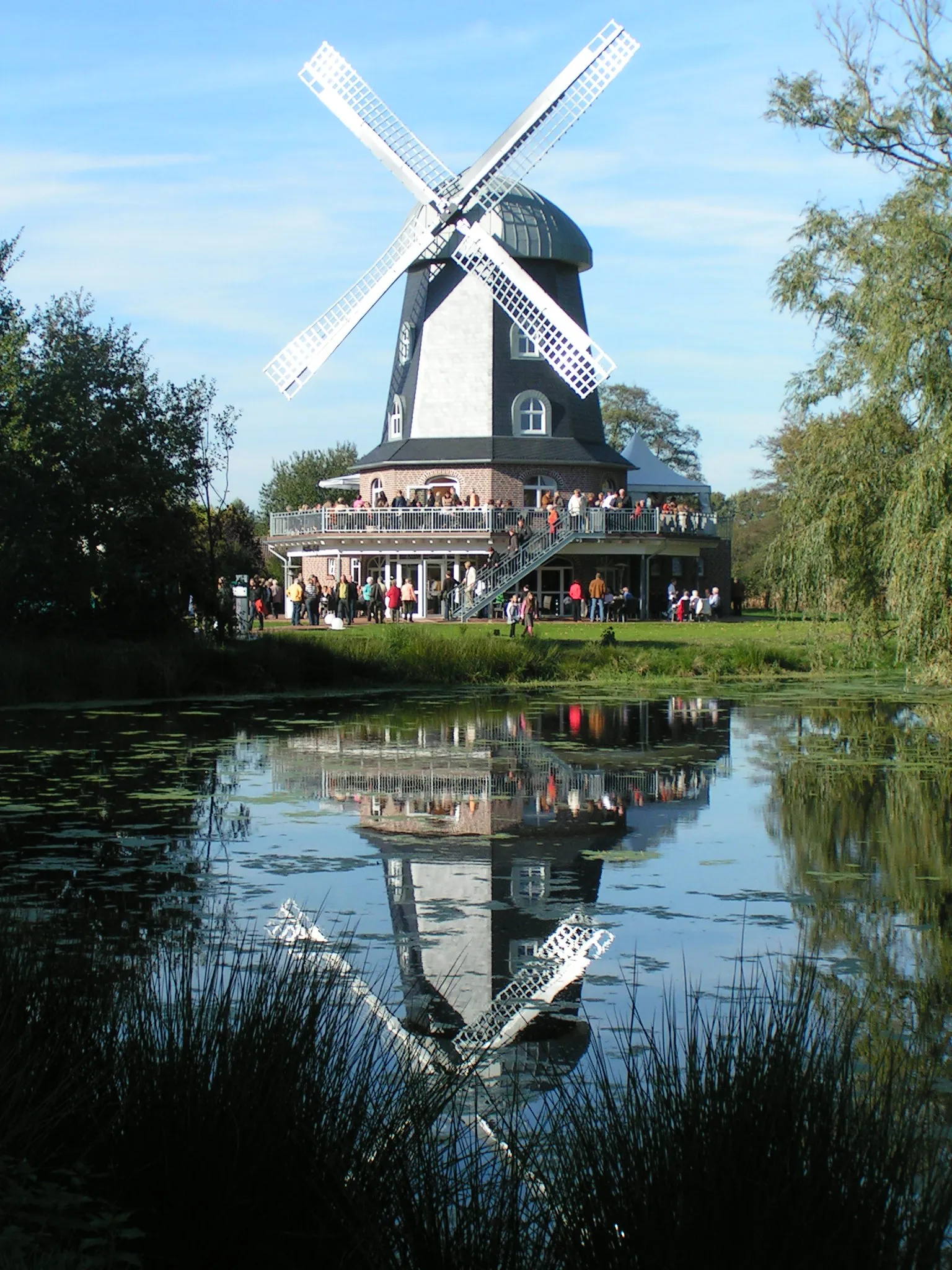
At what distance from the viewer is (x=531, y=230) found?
150 ft

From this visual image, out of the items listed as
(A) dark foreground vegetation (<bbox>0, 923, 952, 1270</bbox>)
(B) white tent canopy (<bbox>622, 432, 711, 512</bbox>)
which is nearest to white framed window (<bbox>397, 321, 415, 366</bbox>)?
(B) white tent canopy (<bbox>622, 432, 711, 512</bbox>)

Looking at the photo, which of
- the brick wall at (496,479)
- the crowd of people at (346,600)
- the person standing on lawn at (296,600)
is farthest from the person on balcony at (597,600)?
the person standing on lawn at (296,600)

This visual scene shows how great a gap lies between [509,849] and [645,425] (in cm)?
6677

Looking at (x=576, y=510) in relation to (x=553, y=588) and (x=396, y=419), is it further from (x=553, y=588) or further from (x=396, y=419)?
(x=396, y=419)

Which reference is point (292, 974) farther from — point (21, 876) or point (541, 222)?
point (541, 222)

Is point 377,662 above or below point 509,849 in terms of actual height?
above

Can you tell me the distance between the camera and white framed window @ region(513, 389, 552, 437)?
46656mm

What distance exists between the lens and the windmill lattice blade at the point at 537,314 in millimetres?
42469

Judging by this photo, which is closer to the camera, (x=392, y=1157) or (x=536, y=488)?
(x=392, y=1157)

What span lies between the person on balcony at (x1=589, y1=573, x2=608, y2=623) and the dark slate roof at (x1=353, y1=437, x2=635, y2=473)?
15.6 ft

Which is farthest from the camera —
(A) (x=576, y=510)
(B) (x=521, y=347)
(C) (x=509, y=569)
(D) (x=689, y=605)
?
(B) (x=521, y=347)

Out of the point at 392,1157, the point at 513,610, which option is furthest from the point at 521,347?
the point at 392,1157

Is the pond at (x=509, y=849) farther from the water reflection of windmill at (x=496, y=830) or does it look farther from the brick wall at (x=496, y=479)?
the brick wall at (x=496, y=479)

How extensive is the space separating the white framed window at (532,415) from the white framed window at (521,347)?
1.00m
